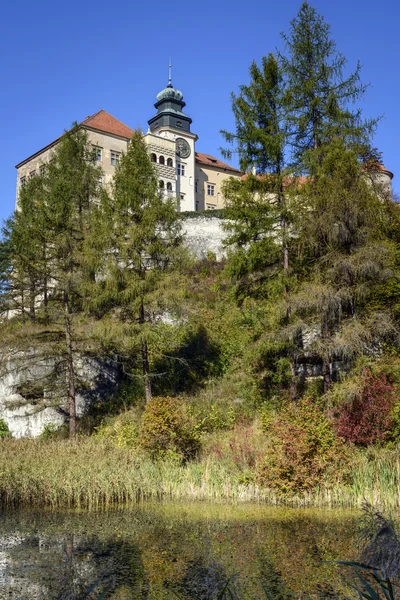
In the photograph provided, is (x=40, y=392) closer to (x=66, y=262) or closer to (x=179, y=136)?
(x=66, y=262)

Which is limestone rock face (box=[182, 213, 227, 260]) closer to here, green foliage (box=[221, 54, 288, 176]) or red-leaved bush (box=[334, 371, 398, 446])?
green foliage (box=[221, 54, 288, 176])

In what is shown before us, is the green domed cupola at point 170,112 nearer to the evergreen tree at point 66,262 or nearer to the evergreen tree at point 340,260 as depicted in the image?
the evergreen tree at point 66,262

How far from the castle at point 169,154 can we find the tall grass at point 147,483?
31.5 metres

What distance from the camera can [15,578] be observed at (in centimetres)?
759

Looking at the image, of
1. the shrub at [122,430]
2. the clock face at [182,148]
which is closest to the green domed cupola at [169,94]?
the clock face at [182,148]

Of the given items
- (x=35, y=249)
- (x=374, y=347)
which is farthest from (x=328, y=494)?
(x=35, y=249)

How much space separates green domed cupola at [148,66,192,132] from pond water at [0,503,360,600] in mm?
48189

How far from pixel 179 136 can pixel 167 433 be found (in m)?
42.9

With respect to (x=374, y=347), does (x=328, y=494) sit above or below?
below

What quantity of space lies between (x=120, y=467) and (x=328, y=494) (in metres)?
5.04

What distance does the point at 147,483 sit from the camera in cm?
1360

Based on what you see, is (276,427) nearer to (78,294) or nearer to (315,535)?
(315,535)

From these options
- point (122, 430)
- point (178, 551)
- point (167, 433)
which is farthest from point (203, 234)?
point (178, 551)

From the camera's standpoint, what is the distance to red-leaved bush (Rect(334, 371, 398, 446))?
46.9 feet
